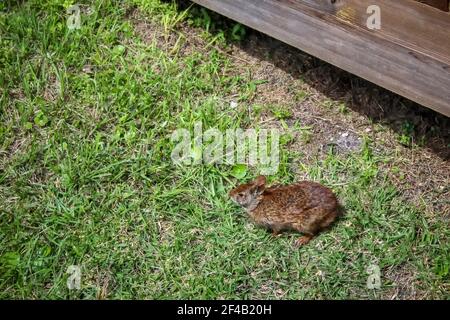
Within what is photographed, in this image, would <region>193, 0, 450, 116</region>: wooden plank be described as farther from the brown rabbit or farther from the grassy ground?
the brown rabbit

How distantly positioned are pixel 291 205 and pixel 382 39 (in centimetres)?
131

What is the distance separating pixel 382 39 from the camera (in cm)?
423

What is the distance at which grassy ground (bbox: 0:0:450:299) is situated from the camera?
14.2 ft

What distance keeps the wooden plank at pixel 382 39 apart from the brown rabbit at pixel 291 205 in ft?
3.02

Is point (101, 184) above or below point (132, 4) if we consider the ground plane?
below

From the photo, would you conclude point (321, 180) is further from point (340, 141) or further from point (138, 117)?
point (138, 117)

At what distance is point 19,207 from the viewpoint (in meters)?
4.67

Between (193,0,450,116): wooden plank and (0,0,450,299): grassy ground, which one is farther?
(0,0,450,299): grassy ground

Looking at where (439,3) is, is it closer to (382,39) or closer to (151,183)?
(382,39)

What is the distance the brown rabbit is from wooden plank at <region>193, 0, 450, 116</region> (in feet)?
3.02

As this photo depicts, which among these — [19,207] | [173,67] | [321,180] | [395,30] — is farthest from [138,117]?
[395,30]
